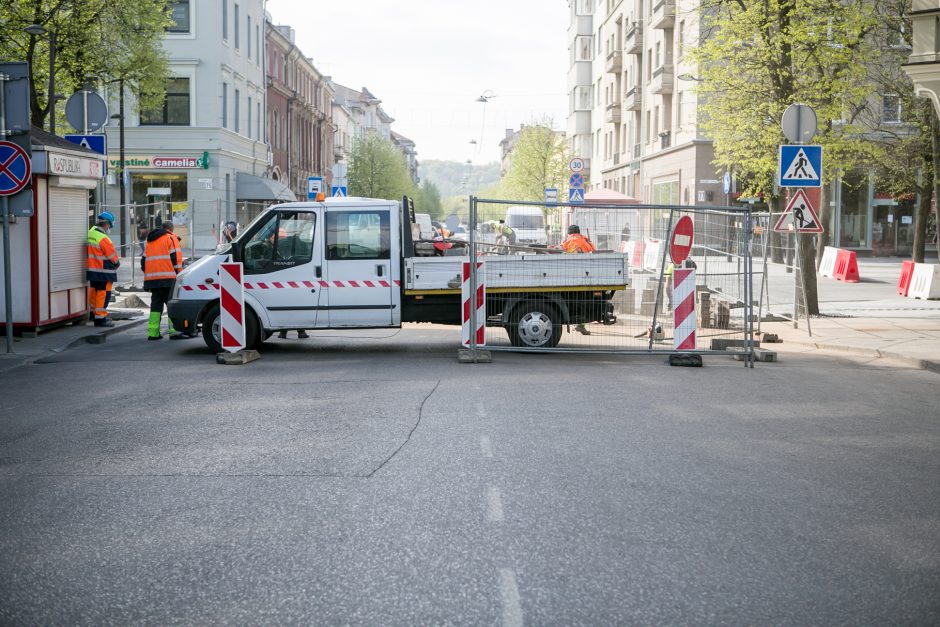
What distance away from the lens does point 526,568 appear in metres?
4.92

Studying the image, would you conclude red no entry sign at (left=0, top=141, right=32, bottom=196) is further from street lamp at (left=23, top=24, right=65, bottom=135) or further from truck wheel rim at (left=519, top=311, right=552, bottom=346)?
street lamp at (left=23, top=24, right=65, bottom=135)

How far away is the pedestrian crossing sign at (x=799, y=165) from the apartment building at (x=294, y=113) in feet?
146

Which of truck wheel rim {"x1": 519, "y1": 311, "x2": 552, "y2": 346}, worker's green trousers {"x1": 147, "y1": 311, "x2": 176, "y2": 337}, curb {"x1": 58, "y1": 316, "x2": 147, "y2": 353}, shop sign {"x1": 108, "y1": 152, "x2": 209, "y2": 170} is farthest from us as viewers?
shop sign {"x1": 108, "y1": 152, "x2": 209, "y2": 170}

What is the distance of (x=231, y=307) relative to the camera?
1370 centimetres

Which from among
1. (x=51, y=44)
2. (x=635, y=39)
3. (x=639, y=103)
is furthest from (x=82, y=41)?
(x=639, y=103)

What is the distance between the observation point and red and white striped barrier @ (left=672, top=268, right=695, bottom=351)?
13.6 meters

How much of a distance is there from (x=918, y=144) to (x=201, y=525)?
2757 centimetres

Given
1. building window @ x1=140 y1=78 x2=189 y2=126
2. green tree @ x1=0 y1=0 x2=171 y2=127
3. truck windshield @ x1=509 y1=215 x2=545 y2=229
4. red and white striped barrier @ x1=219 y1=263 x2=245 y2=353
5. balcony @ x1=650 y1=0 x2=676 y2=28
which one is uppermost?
balcony @ x1=650 y1=0 x2=676 y2=28

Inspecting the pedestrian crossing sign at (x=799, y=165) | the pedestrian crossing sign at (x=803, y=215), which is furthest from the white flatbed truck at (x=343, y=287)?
the pedestrian crossing sign at (x=803, y=215)

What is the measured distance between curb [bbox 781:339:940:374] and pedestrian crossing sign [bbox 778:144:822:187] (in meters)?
2.48

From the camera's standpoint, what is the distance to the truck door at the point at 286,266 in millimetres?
14250

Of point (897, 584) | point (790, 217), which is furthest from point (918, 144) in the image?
point (897, 584)

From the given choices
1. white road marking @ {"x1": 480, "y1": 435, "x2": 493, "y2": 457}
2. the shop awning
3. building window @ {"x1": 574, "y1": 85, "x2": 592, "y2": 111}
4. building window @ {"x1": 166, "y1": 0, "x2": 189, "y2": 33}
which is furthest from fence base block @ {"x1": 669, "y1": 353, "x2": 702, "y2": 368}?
building window @ {"x1": 574, "y1": 85, "x2": 592, "y2": 111}

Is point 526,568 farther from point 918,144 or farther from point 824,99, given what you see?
point 918,144
